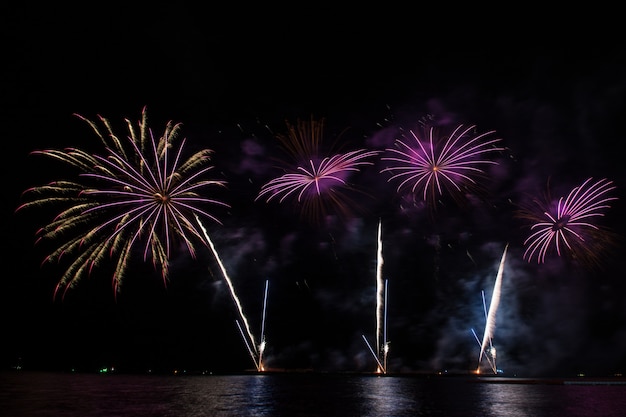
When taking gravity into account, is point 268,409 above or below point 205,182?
below

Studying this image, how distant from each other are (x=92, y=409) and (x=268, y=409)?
784 centimetres

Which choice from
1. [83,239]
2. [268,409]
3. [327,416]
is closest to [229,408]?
[268,409]

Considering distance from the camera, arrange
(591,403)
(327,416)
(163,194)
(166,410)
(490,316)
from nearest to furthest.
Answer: (327,416)
(166,410)
(591,403)
(163,194)
(490,316)

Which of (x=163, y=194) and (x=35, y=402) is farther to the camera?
(x=163, y=194)

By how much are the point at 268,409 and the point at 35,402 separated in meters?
12.4

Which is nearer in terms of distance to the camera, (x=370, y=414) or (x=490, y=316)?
(x=370, y=414)

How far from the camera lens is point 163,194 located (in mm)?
29906

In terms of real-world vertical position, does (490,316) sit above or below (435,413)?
above

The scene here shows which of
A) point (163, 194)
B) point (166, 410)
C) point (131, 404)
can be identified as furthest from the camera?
point (163, 194)

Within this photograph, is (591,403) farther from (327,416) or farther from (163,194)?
(163,194)

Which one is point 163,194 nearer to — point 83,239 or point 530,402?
point 83,239

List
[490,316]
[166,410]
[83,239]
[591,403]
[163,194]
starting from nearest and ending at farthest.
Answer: [166,410]
[591,403]
[83,239]
[163,194]
[490,316]

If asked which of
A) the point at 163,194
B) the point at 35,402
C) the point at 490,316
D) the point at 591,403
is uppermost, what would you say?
the point at 163,194

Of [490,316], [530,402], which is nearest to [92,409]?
[530,402]
